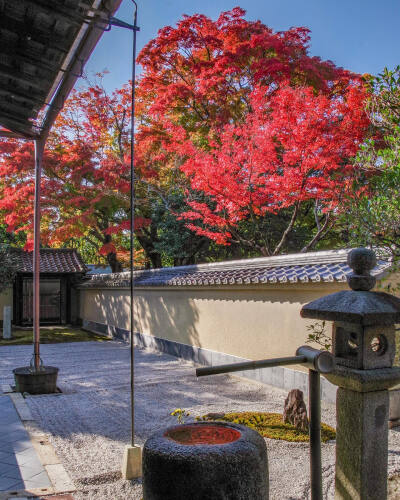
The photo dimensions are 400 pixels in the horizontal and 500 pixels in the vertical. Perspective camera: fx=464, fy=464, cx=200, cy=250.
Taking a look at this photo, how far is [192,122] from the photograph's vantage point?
15.5 metres

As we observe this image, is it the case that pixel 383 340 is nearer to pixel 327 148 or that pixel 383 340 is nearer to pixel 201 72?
pixel 327 148

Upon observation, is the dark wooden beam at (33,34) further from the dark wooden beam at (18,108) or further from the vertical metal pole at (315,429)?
the vertical metal pole at (315,429)

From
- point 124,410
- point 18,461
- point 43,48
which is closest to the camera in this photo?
point 43,48

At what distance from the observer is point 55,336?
1775 cm

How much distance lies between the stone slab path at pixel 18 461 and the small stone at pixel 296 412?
3078 mm

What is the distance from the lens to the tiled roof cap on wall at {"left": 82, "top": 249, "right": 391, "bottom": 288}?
290 inches

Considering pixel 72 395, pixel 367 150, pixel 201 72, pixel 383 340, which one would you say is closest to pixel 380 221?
pixel 367 150

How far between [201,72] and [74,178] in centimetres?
550

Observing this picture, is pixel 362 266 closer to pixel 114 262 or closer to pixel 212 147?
pixel 212 147

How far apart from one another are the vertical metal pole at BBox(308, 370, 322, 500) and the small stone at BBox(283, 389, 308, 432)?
3.28 meters

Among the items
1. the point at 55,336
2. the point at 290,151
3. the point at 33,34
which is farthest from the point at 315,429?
the point at 55,336

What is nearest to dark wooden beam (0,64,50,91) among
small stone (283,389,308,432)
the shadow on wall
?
small stone (283,389,308,432)

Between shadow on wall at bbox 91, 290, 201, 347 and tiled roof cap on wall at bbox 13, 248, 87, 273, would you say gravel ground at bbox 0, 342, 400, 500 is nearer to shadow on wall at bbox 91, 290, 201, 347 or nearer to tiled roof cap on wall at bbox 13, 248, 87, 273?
shadow on wall at bbox 91, 290, 201, 347

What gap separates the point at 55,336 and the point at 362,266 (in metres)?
16.7
